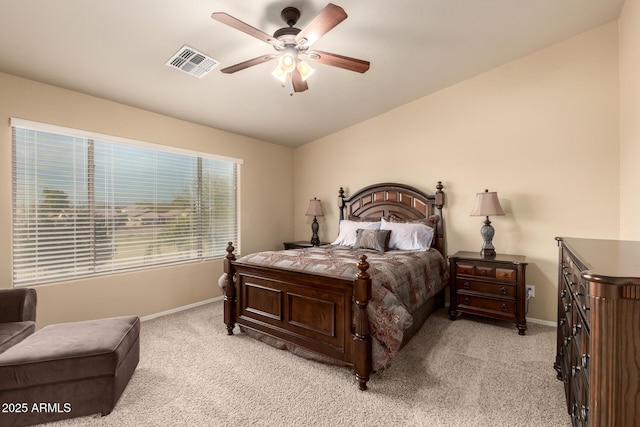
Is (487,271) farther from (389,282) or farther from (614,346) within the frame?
(614,346)

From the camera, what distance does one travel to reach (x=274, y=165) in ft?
17.3

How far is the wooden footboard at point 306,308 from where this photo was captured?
2.15m

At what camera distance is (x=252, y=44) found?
262cm

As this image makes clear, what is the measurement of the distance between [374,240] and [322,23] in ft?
8.08

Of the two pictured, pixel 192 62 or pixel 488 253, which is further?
pixel 488 253

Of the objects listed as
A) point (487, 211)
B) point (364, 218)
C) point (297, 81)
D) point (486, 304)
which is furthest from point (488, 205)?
point (297, 81)

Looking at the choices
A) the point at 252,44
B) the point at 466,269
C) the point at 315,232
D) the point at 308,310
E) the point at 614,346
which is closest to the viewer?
the point at 614,346

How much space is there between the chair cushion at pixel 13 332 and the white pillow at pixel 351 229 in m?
3.18

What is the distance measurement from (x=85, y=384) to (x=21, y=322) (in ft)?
3.04

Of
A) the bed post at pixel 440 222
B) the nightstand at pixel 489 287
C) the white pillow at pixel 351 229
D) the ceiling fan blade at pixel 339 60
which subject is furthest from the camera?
the white pillow at pixel 351 229

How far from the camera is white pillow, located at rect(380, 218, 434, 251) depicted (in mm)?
3707

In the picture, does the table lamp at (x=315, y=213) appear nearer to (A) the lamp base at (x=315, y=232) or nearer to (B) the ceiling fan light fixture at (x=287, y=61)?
(A) the lamp base at (x=315, y=232)

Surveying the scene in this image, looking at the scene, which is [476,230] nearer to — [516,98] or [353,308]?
[516,98]

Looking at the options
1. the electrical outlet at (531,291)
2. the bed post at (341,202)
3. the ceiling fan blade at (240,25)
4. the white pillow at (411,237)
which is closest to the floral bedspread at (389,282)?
the white pillow at (411,237)
